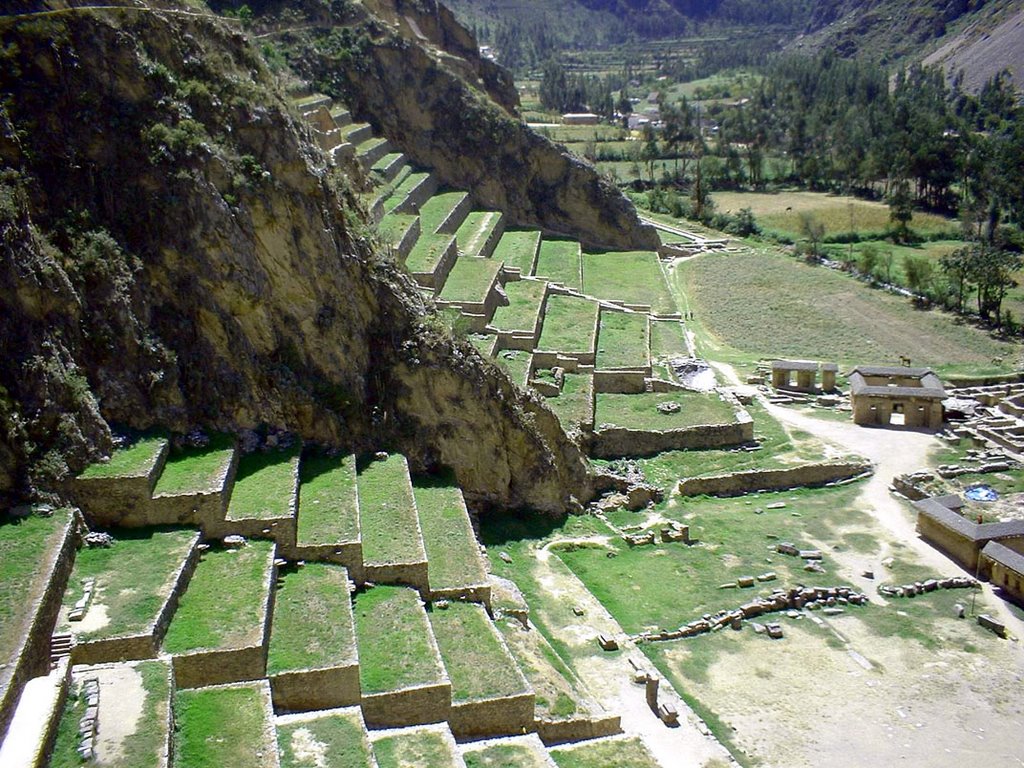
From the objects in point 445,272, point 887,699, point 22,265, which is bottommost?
point 887,699

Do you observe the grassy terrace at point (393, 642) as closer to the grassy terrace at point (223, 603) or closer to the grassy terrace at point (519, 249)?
the grassy terrace at point (223, 603)

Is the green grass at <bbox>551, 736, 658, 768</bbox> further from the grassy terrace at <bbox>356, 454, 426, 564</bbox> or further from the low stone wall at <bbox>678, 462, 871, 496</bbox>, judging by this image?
the low stone wall at <bbox>678, 462, 871, 496</bbox>

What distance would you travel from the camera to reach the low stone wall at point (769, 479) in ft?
114

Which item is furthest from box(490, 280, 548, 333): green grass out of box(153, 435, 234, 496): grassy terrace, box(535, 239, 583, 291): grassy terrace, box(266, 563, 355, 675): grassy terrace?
box(266, 563, 355, 675): grassy terrace

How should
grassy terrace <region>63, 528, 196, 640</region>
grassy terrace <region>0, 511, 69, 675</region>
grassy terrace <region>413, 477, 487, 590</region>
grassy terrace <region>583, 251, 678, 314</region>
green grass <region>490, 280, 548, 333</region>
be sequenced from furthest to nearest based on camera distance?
1. grassy terrace <region>583, 251, 678, 314</region>
2. green grass <region>490, 280, 548, 333</region>
3. grassy terrace <region>413, 477, 487, 590</region>
4. grassy terrace <region>63, 528, 196, 640</region>
5. grassy terrace <region>0, 511, 69, 675</region>

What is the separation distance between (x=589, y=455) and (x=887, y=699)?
15140 millimetres

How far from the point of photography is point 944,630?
26.3m

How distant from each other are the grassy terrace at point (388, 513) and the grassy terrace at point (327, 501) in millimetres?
587

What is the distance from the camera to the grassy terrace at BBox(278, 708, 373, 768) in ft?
53.2

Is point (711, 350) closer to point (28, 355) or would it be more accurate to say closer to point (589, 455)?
point (589, 455)

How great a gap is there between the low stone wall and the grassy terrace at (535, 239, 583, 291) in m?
19.5

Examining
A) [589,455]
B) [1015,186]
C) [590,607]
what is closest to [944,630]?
[590,607]

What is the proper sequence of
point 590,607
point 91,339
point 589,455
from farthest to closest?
1. point 589,455
2. point 590,607
3. point 91,339

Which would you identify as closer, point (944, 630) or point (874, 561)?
point (944, 630)
